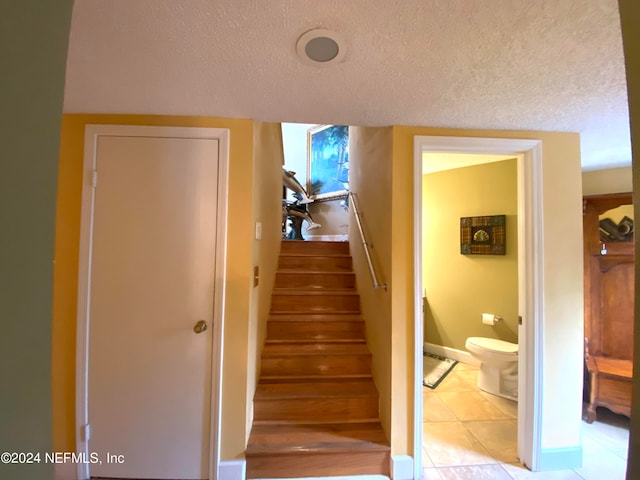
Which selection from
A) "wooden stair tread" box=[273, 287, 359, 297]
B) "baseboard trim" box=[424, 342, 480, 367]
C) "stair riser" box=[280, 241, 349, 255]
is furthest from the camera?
"stair riser" box=[280, 241, 349, 255]

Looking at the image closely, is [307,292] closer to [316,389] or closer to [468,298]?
[316,389]

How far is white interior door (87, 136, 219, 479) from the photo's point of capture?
1.44 meters

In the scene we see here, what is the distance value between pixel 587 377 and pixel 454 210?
6.26 feet

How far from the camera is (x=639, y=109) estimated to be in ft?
1.48

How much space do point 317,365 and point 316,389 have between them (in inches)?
7.0

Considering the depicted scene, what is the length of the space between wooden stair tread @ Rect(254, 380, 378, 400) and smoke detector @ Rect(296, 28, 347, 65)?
1.97 metres

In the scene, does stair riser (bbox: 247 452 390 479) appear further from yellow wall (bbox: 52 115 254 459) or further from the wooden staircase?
yellow wall (bbox: 52 115 254 459)

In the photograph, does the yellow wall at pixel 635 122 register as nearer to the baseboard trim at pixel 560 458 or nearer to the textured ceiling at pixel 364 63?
the textured ceiling at pixel 364 63

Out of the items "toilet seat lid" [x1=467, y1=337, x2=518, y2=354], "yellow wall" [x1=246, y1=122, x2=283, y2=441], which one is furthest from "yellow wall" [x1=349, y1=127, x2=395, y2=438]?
"toilet seat lid" [x1=467, y1=337, x2=518, y2=354]

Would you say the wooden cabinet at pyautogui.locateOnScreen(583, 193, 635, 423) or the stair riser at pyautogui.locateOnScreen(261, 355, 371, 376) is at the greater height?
the wooden cabinet at pyautogui.locateOnScreen(583, 193, 635, 423)

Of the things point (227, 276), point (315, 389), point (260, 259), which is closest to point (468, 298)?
point (315, 389)

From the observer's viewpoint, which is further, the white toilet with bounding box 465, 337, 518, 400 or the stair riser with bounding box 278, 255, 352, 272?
the stair riser with bounding box 278, 255, 352, 272

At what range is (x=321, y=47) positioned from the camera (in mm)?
994

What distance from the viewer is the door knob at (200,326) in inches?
57.6
